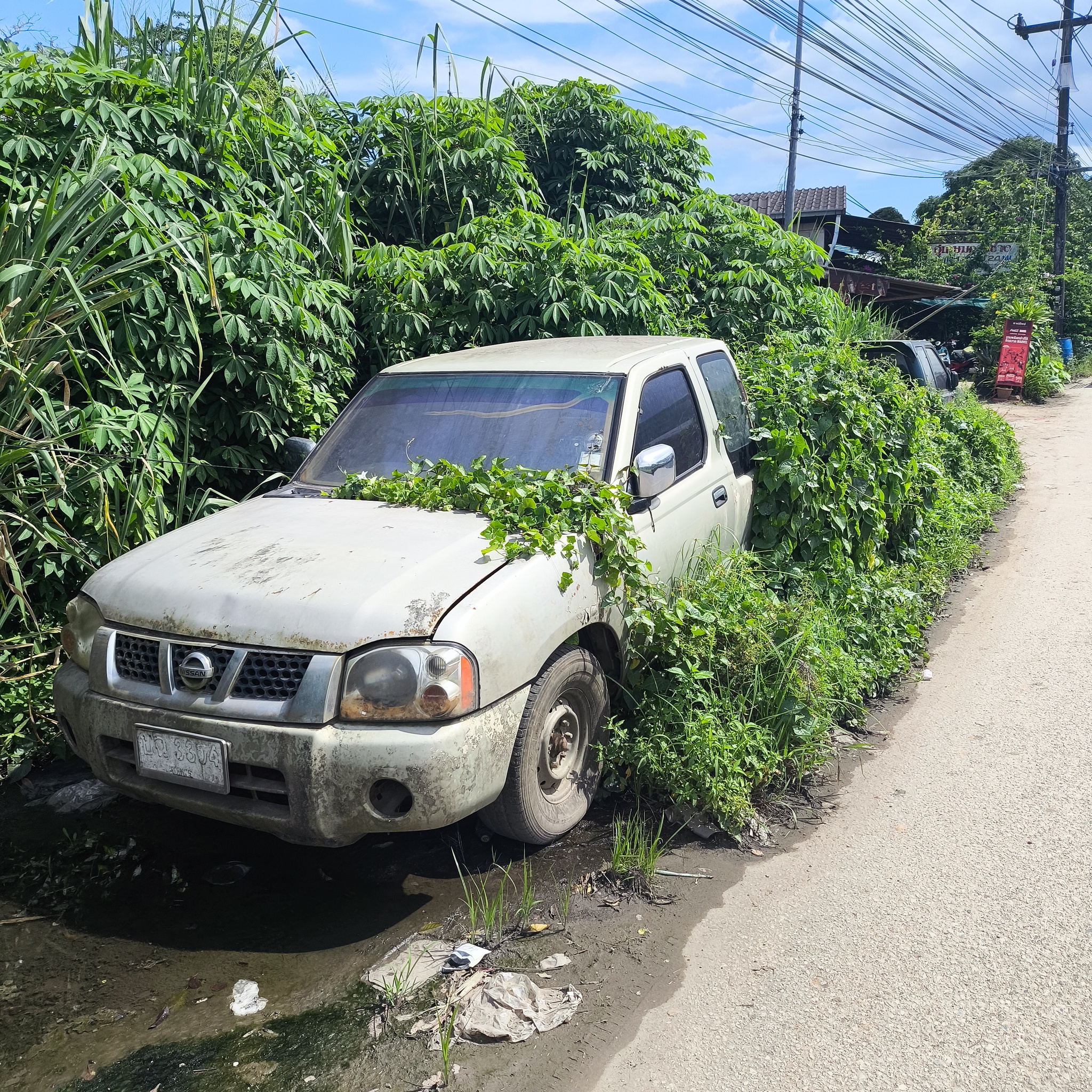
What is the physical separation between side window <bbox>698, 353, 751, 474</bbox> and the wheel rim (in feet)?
6.59

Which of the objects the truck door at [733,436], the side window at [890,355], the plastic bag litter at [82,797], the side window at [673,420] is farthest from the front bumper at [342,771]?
the side window at [890,355]

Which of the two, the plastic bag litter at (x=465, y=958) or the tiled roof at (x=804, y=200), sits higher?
the tiled roof at (x=804, y=200)

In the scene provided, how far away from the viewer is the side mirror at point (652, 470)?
3.98 metres

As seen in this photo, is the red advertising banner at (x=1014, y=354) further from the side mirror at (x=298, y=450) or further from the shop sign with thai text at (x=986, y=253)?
the side mirror at (x=298, y=450)

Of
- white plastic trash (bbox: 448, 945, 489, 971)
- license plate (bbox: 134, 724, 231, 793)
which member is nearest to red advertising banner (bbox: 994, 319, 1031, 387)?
white plastic trash (bbox: 448, 945, 489, 971)

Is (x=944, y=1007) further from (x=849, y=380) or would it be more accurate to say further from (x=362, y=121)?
(x=362, y=121)

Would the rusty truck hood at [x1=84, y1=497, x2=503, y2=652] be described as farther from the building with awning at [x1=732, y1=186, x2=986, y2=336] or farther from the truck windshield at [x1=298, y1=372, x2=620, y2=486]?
the building with awning at [x1=732, y1=186, x2=986, y2=336]

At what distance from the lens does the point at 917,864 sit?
3527mm

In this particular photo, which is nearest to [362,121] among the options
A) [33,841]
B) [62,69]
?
[62,69]

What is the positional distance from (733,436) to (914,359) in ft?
27.4

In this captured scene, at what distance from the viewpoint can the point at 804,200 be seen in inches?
1355

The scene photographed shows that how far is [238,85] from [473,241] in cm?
197

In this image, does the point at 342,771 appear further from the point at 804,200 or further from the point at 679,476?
the point at 804,200

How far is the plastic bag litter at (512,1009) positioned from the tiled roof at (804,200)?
31013 millimetres
